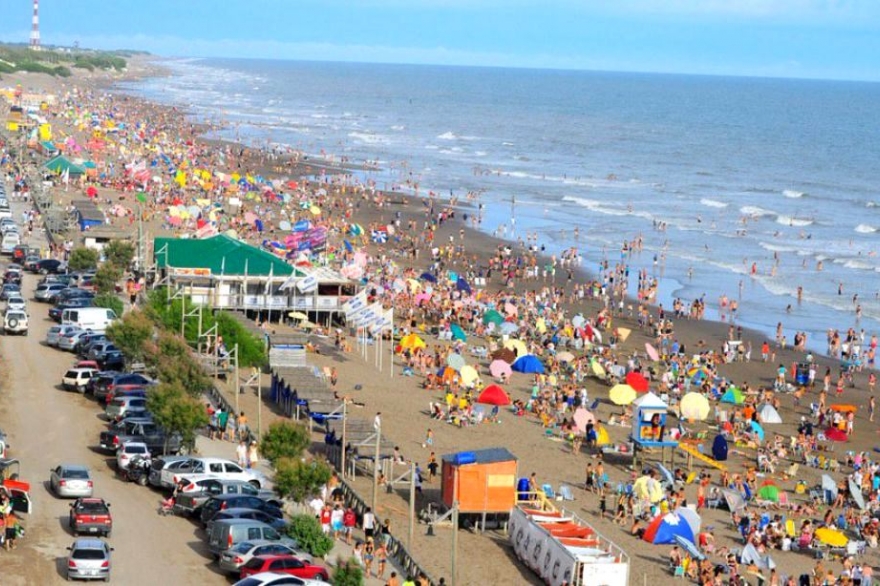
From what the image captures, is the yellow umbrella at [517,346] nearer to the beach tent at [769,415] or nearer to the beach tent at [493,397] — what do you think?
the beach tent at [493,397]

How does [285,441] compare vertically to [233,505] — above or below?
above

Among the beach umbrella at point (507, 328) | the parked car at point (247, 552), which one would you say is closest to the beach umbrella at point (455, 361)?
the beach umbrella at point (507, 328)

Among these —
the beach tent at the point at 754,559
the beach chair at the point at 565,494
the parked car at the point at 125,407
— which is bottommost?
the beach tent at the point at 754,559

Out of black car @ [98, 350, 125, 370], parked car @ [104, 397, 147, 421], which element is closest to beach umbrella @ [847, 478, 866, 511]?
parked car @ [104, 397, 147, 421]

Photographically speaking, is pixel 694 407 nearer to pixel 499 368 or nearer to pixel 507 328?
pixel 499 368

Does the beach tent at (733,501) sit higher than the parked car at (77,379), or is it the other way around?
the parked car at (77,379)

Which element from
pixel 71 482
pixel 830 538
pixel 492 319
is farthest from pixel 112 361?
pixel 830 538

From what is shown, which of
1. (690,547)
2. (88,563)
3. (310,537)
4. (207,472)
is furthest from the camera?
(690,547)
